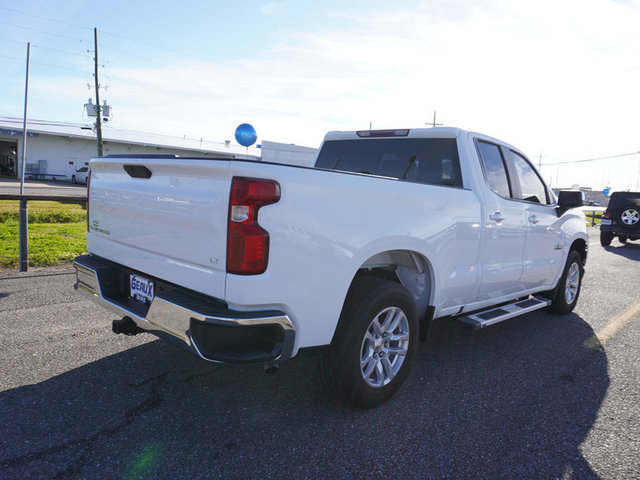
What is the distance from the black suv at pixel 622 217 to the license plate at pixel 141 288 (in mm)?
15142

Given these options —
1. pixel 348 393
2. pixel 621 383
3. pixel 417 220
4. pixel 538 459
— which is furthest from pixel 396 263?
Result: pixel 621 383

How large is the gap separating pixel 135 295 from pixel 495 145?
348 centimetres

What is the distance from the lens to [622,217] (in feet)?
45.8

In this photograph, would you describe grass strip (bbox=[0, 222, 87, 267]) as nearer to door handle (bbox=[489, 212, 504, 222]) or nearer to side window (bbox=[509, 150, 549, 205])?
door handle (bbox=[489, 212, 504, 222])

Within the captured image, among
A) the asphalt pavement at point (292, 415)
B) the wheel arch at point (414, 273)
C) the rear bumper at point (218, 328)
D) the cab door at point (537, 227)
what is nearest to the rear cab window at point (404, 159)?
the wheel arch at point (414, 273)

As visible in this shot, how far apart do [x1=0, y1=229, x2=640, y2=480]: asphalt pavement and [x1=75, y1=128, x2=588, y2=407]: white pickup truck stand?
385mm

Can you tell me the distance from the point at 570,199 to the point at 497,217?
1.51m

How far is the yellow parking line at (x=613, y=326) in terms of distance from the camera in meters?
4.68

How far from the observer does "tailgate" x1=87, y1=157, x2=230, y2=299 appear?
2301 millimetres

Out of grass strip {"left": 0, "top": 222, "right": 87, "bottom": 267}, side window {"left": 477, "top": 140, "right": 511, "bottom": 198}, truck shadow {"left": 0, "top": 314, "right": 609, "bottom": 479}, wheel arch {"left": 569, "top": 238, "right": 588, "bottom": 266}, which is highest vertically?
side window {"left": 477, "top": 140, "right": 511, "bottom": 198}

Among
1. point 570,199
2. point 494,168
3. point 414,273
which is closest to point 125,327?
point 414,273

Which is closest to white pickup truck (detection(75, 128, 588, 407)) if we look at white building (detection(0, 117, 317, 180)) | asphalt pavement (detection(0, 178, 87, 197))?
asphalt pavement (detection(0, 178, 87, 197))

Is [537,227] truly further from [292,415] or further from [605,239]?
[605,239]

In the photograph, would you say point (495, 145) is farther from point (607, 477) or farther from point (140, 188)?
point (140, 188)
